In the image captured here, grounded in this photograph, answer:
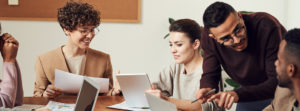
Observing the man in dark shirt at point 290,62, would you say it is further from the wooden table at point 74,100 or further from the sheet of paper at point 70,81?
the sheet of paper at point 70,81

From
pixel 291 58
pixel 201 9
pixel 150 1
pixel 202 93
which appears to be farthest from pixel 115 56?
pixel 291 58

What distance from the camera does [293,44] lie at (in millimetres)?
1342

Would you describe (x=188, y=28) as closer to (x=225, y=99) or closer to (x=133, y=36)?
(x=225, y=99)

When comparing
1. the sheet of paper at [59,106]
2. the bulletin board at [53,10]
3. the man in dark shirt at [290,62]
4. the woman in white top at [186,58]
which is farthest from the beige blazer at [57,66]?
the man in dark shirt at [290,62]

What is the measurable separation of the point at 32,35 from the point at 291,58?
2.74 m

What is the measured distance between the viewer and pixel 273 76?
1739 millimetres

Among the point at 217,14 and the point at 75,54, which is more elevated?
the point at 217,14

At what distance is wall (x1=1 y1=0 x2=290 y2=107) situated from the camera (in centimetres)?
350

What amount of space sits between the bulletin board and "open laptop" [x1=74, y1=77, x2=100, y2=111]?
2.07m

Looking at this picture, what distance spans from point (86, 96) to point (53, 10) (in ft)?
7.25

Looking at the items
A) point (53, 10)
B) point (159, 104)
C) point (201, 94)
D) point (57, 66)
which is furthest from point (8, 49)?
point (53, 10)

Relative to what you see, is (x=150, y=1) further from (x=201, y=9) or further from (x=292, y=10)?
(x=292, y=10)

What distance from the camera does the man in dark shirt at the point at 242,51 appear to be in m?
1.66

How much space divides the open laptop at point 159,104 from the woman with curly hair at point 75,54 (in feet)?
2.84
